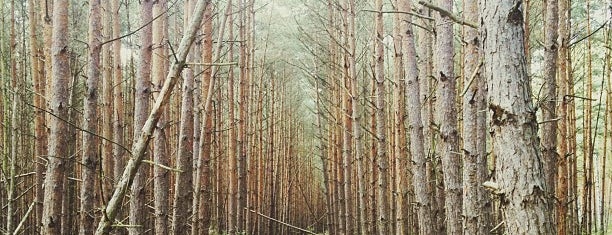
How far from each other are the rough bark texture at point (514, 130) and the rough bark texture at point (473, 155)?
1.53 m

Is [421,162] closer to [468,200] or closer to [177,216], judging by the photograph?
[468,200]

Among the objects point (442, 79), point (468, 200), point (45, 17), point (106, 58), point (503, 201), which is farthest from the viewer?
point (106, 58)

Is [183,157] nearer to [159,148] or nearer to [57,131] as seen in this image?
[159,148]

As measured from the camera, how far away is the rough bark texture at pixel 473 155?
131 inches

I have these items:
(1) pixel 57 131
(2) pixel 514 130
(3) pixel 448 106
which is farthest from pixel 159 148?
(2) pixel 514 130

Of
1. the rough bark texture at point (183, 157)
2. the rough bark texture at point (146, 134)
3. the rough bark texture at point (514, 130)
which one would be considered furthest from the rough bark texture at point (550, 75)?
the rough bark texture at point (146, 134)

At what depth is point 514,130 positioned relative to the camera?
1741 mm

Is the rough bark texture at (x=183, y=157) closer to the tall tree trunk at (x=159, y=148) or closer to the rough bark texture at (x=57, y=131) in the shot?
the tall tree trunk at (x=159, y=148)

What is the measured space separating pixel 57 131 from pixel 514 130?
289cm

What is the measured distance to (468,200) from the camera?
332 cm

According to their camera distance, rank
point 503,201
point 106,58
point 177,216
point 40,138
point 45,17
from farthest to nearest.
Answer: point 106,58, point 40,138, point 177,216, point 45,17, point 503,201

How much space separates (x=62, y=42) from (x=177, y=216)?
1907mm

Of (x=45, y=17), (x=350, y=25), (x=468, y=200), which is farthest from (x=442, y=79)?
(x=350, y=25)

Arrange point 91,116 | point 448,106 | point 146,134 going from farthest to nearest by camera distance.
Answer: point 91,116, point 448,106, point 146,134
